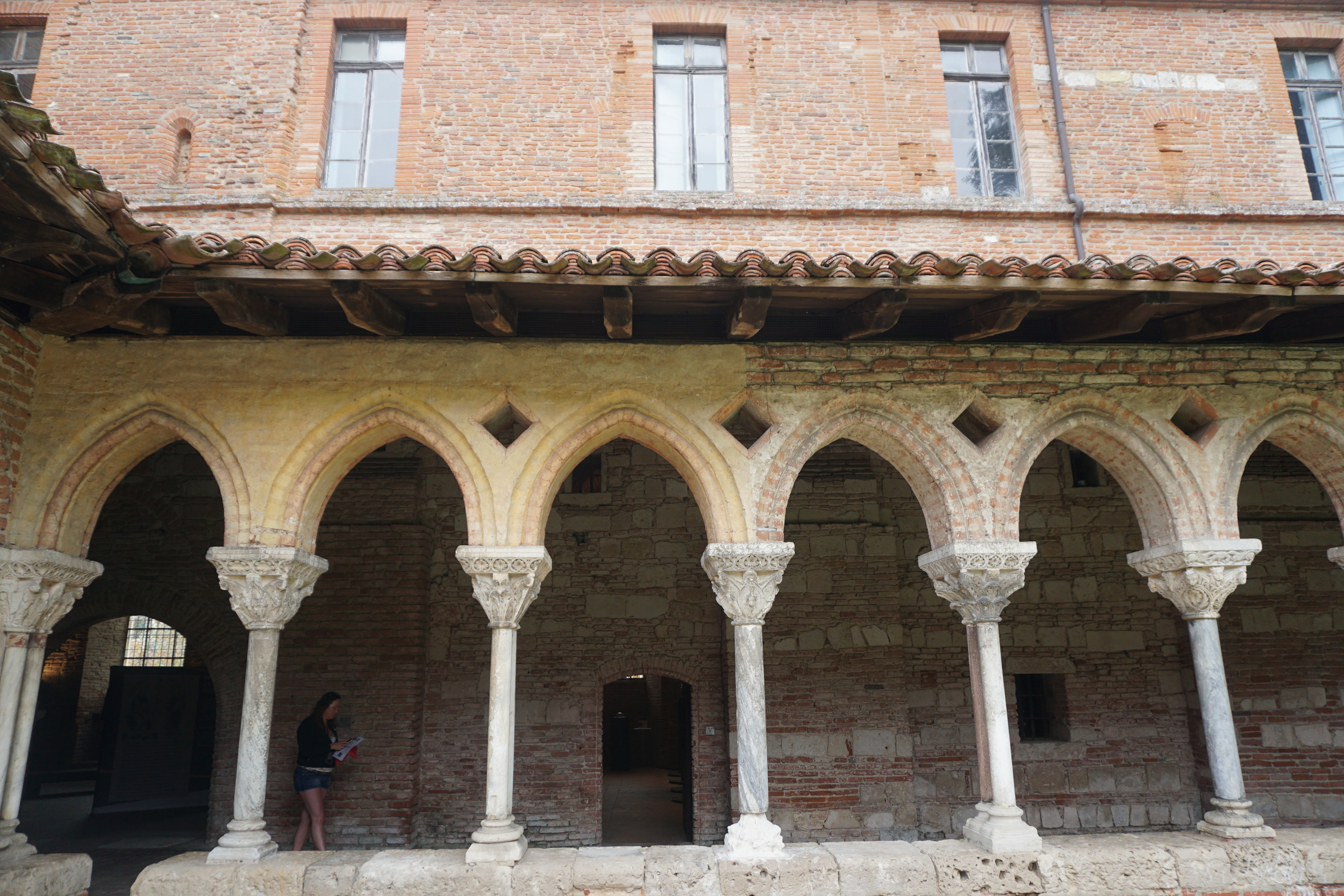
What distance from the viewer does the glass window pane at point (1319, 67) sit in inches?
328

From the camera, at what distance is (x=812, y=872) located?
4.93 m

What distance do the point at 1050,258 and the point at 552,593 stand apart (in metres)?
5.60

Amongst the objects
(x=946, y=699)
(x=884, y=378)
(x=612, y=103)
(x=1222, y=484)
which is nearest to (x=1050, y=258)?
(x=884, y=378)

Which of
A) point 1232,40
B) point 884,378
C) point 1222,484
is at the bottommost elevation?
point 1222,484

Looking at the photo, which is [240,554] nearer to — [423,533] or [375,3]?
[423,533]

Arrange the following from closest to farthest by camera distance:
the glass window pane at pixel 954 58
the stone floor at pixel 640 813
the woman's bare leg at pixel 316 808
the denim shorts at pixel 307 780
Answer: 1. the woman's bare leg at pixel 316 808
2. the denim shorts at pixel 307 780
3. the glass window pane at pixel 954 58
4. the stone floor at pixel 640 813

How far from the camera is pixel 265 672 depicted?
5328mm

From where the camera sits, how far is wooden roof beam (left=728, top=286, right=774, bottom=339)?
4.96m

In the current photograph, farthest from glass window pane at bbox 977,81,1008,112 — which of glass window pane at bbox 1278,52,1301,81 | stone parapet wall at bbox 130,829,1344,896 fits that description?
stone parapet wall at bbox 130,829,1344,896

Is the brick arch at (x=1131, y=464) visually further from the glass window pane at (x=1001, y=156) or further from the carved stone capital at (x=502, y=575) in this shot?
the carved stone capital at (x=502, y=575)

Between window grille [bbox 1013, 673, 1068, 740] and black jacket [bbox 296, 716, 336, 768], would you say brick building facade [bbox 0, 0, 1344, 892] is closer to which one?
window grille [bbox 1013, 673, 1068, 740]

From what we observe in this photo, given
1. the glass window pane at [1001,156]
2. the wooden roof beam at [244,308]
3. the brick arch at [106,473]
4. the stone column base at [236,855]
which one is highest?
the glass window pane at [1001,156]

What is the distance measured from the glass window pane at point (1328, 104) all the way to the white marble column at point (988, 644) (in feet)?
20.7

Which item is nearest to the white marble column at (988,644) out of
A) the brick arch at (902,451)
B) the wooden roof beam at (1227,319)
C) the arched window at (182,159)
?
the brick arch at (902,451)
